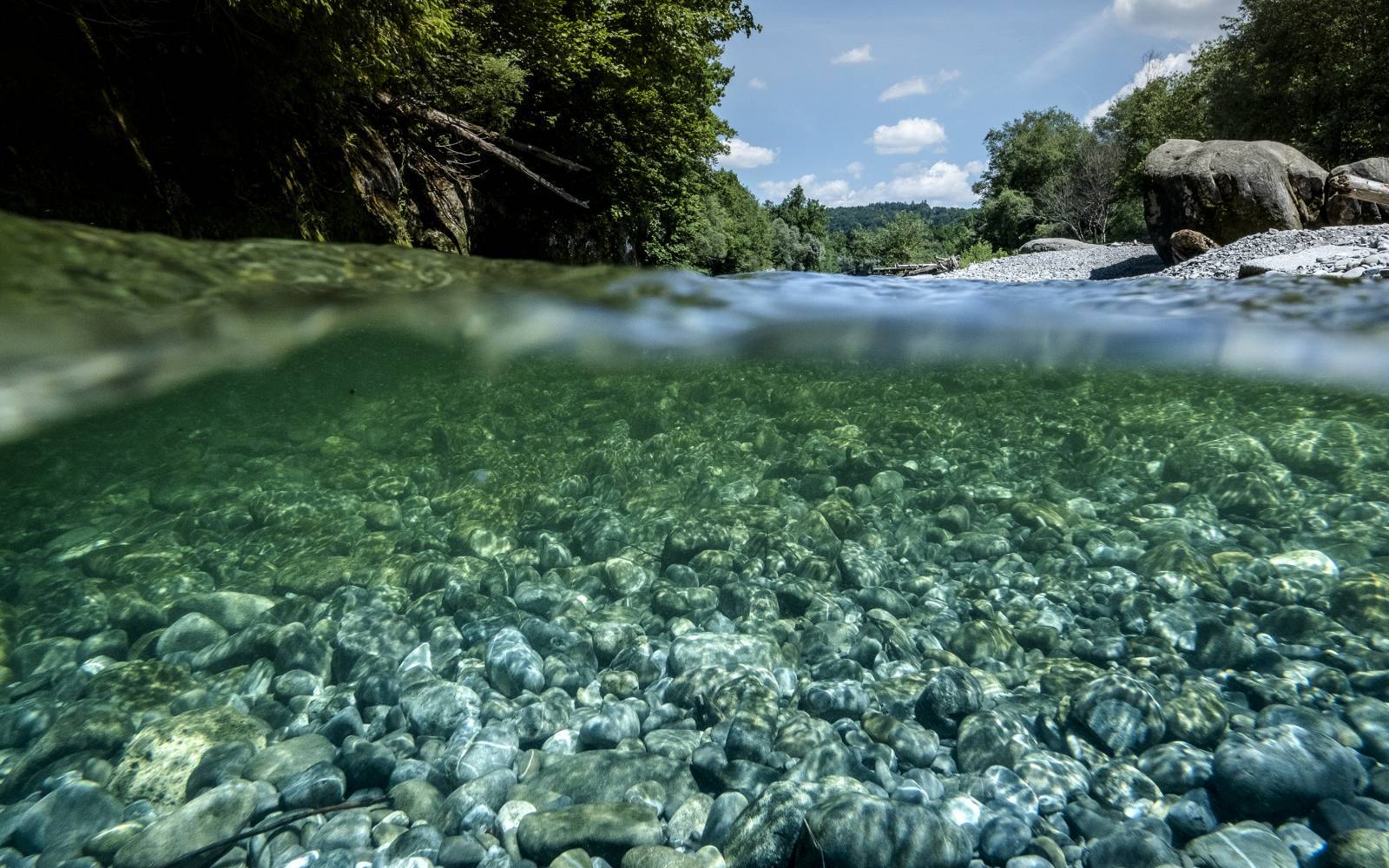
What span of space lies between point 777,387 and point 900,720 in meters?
6.08

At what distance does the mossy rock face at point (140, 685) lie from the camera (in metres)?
3.42

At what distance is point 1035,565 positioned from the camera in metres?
4.68

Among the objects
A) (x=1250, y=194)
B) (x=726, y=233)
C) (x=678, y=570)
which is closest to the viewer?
(x=678, y=570)

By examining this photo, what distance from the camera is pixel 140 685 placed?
3.52 metres

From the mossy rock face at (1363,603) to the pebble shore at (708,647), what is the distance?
0.02 m

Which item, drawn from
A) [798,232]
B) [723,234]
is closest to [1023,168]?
[798,232]

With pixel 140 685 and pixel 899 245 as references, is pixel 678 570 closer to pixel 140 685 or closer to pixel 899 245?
pixel 140 685

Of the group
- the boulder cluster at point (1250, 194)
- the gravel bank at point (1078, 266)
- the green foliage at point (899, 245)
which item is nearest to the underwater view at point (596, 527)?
the boulder cluster at point (1250, 194)

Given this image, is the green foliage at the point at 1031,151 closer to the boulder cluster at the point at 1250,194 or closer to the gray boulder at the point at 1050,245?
the gray boulder at the point at 1050,245

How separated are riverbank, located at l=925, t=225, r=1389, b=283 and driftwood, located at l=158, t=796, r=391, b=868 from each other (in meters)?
9.87

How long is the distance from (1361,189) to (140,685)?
73.5ft

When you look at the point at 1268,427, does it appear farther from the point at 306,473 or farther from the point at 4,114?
the point at 4,114

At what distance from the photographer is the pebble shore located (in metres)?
2.62

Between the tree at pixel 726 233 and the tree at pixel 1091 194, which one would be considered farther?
the tree at pixel 1091 194
